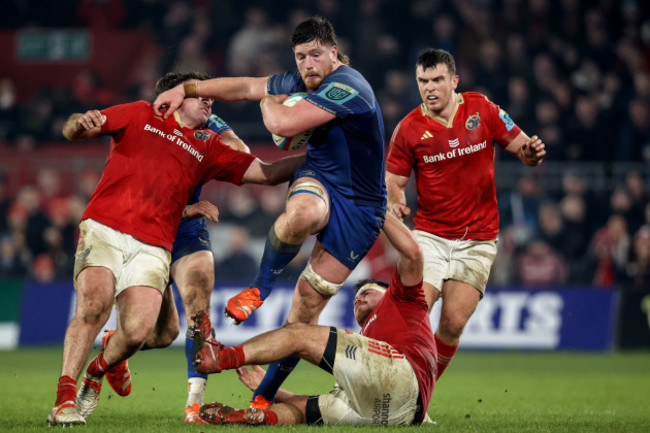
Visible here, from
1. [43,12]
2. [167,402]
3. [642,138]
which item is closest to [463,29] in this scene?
[642,138]

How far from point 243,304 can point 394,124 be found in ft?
39.2

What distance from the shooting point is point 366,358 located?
638cm

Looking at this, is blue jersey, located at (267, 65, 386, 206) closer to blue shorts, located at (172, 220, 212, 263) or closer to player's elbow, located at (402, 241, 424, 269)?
player's elbow, located at (402, 241, 424, 269)

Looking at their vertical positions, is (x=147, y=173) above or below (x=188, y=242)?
above

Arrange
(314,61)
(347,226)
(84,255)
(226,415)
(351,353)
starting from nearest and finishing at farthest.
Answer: (351,353) < (226,415) < (314,61) < (347,226) < (84,255)

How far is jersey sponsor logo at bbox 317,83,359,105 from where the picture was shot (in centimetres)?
662

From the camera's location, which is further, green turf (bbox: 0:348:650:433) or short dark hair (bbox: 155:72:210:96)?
short dark hair (bbox: 155:72:210:96)

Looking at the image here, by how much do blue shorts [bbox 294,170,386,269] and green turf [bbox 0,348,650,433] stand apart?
4.29ft

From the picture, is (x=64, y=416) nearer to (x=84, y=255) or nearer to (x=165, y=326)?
(x=84, y=255)

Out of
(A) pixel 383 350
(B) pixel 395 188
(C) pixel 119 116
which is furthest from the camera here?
(B) pixel 395 188

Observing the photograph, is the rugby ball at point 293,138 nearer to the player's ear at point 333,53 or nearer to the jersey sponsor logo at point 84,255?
the player's ear at point 333,53

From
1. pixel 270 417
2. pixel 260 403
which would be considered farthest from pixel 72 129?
pixel 270 417

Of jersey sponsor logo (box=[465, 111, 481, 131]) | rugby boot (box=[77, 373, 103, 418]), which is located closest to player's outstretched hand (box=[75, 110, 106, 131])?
rugby boot (box=[77, 373, 103, 418])

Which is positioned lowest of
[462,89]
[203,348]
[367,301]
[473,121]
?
[203,348]
